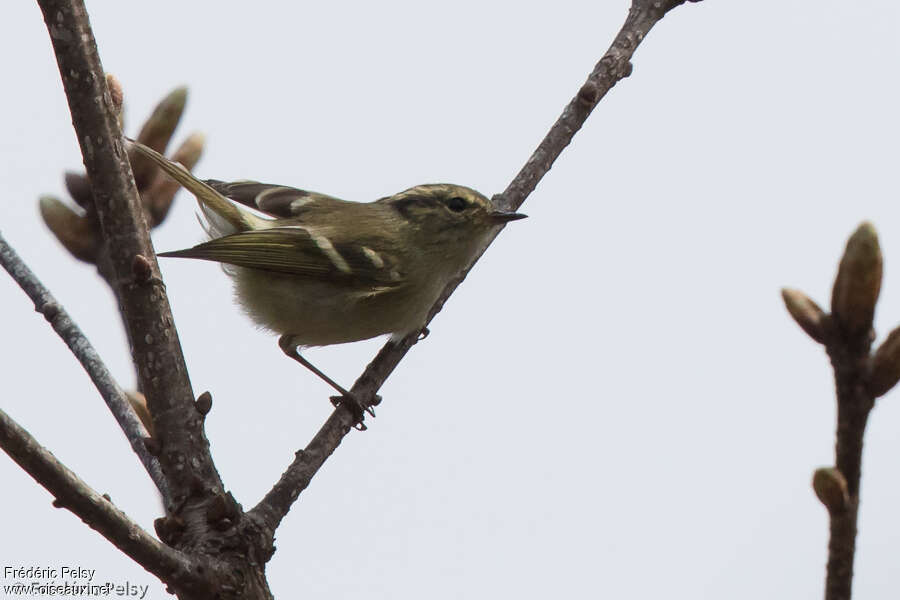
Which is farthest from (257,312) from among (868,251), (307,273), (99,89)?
(868,251)

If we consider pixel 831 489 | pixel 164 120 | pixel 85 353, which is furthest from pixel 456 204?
pixel 831 489

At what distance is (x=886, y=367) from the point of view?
3.81ft

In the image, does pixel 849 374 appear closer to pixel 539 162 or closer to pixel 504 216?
pixel 539 162

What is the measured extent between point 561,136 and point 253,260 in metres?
1.60

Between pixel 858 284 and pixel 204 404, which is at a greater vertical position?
pixel 204 404

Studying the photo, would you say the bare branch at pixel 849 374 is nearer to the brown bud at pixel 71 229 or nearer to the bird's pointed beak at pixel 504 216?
the brown bud at pixel 71 229

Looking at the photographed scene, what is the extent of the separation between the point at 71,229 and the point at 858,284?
2.43 m

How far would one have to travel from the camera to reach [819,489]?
3.67 feet

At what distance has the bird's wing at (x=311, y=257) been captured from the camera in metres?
4.64

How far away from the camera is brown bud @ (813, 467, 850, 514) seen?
1.10 metres

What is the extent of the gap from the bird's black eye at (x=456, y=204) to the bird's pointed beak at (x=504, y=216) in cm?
47

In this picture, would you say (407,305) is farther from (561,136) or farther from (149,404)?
(149,404)

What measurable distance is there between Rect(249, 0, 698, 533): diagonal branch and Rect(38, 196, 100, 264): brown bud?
867 millimetres

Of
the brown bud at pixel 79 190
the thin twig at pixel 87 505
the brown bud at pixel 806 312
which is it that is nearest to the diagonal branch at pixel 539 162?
the thin twig at pixel 87 505
